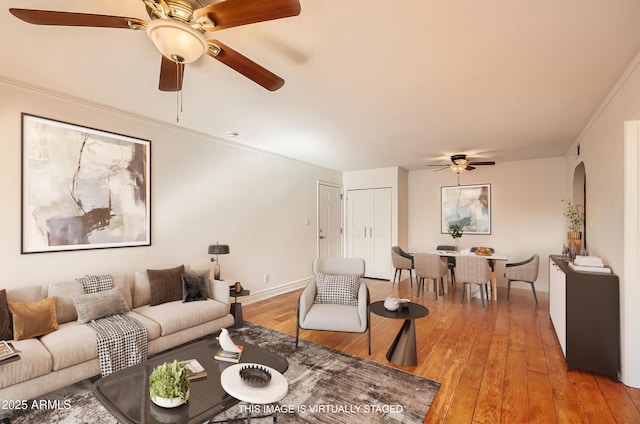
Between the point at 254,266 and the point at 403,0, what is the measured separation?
4.11 meters

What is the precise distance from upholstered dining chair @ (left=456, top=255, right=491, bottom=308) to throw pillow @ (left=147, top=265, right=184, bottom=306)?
4052mm

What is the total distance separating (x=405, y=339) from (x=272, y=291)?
2.82 metres

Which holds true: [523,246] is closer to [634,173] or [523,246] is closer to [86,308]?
[634,173]

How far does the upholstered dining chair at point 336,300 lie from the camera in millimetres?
2967

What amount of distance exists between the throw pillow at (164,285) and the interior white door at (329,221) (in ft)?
11.1

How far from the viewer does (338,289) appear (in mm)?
3369

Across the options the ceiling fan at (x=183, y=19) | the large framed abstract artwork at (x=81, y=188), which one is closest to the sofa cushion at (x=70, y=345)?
the large framed abstract artwork at (x=81, y=188)

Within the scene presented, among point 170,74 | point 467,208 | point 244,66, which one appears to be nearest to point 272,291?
point 170,74

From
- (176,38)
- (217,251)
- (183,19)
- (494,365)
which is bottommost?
(494,365)

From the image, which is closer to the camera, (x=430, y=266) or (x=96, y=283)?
(x=96, y=283)

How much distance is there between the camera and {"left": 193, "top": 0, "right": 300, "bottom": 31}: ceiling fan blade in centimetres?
126

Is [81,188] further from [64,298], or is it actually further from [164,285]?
[164,285]

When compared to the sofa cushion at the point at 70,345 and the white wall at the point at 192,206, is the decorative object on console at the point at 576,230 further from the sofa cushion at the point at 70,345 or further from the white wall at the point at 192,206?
the sofa cushion at the point at 70,345

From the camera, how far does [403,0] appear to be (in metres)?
1.61
